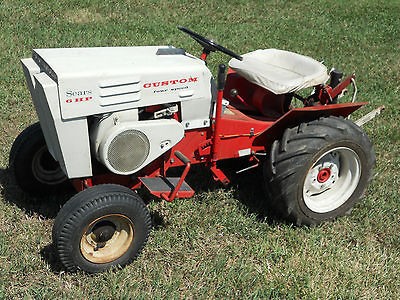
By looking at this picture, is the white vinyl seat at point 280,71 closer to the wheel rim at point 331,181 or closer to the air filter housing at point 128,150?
the wheel rim at point 331,181

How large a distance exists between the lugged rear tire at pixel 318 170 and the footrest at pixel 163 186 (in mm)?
587

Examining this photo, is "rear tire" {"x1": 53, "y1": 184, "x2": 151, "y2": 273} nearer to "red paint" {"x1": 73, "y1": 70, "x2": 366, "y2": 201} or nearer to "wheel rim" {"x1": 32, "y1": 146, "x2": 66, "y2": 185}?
"red paint" {"x1": 73, "y1": 70, "x2": 366, "y2": 201}

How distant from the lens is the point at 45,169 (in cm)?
402

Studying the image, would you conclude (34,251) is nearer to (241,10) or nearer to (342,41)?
(342,41)

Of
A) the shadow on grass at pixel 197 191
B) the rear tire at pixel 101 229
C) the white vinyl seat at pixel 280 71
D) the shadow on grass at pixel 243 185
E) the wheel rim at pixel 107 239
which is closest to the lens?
the rear tire at pixel 101 229

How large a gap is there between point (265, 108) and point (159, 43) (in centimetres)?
426

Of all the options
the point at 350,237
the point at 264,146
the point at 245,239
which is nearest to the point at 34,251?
the point at 245,239

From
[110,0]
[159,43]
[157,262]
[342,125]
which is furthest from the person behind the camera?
[110,0]

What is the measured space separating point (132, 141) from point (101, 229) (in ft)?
1.87

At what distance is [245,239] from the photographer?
379 centimetres

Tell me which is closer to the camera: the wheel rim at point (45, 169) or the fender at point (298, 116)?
the fender at point (298, 116)

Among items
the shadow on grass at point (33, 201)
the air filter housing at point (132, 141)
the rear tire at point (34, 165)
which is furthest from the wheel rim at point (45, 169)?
the air filter housing at point (132, 141)

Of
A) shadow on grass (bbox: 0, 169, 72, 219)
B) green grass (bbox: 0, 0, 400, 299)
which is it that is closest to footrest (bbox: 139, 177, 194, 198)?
green grass (bbox: 0, 0, 400, 299)

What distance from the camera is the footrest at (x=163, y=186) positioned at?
342cm
